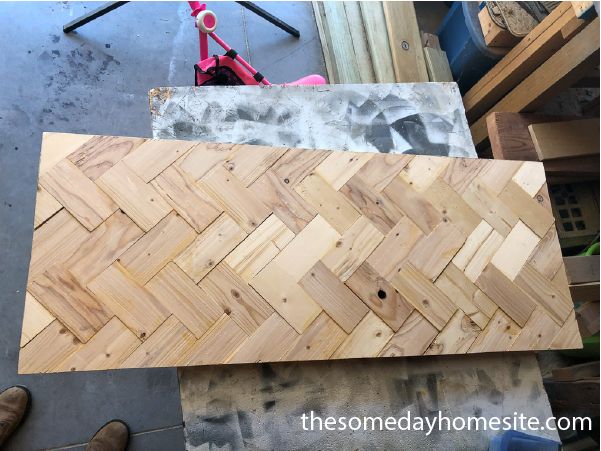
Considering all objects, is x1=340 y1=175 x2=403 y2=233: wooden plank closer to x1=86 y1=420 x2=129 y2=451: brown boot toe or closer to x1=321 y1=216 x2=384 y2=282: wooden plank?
x1=321 y1=216 x2=384 y2=282: wooden plank

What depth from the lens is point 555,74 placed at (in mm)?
1439

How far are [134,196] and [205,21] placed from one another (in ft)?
2.05

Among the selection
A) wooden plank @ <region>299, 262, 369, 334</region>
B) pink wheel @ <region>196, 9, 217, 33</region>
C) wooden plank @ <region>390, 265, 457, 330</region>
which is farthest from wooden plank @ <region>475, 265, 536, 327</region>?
pink wheel @ <region>196, 9, 217, 33</region>

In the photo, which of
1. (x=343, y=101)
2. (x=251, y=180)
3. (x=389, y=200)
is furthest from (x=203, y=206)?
(x=343, y=101)

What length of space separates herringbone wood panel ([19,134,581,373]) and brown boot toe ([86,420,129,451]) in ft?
1.41

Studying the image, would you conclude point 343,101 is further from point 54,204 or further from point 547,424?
point 547,424

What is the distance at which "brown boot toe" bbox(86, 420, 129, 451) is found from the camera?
4.12 ft

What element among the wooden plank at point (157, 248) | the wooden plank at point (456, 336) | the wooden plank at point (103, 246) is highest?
the wooden plank at point (103, 246)

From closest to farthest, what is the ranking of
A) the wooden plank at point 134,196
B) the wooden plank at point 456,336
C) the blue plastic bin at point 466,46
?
1. the wooden plank at point 134,196
2. the wooden plank at point 456,336
3. the blue plastic bin at point 466,46

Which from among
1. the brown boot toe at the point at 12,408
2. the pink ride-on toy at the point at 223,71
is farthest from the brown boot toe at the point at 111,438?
the pink ride-on toy at the point at 223,71

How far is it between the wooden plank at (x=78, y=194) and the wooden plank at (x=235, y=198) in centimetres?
22

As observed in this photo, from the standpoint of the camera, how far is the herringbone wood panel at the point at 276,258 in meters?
0.99

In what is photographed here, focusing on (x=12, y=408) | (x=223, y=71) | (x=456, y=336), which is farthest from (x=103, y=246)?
(x=456, y=336)

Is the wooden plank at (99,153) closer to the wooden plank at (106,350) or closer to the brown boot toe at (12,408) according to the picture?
the wooden plank at (106,350)
